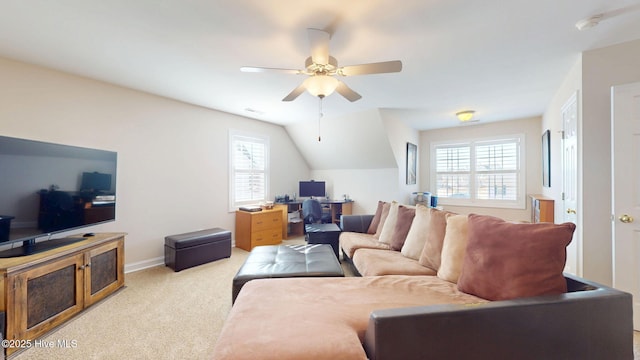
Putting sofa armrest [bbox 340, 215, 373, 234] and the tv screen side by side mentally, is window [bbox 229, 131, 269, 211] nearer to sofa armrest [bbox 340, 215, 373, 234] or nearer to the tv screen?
the tv screen

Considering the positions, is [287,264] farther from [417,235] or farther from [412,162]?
[412,162]

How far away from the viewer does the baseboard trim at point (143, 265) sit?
10.2ft

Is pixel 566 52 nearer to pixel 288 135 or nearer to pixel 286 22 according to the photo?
pixel 286 22

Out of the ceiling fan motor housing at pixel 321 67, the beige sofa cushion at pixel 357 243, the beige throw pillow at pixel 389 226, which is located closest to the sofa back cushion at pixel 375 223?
the beige sofa cushion at pixel 357 243

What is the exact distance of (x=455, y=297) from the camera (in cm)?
143

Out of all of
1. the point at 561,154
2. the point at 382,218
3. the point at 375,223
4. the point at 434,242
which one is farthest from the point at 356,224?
the point at 561,154

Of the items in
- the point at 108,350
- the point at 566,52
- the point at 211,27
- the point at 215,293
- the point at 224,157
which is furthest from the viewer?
the point at 224,157

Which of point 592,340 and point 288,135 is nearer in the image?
point 592,340

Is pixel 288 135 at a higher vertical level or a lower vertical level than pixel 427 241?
higher

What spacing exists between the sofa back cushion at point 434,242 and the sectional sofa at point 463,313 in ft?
0.92

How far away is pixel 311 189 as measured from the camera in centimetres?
554

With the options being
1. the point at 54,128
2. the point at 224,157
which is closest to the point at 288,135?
the point at 224,157

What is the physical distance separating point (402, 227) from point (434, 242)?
0.61 meters

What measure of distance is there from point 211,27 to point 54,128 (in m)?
2.28
